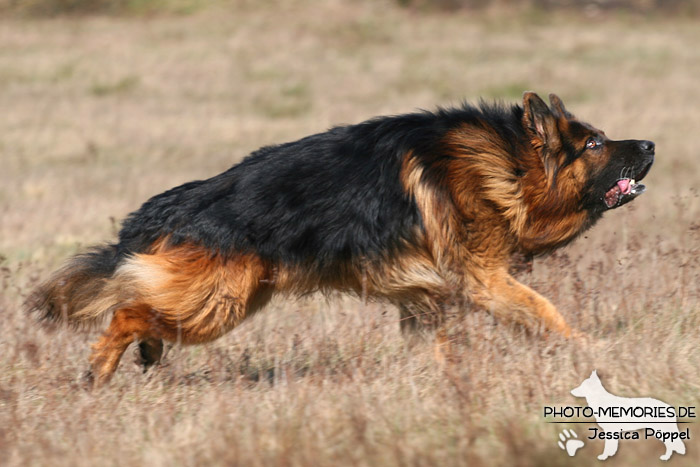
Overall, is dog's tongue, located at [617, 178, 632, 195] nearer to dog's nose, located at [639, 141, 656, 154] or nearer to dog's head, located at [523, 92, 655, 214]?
dog's head, located at [523, 92, 655, 214]

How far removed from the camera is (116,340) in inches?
216

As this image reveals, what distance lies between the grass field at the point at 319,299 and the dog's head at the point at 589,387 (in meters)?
0.06

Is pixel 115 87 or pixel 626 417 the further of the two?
pixel 115 87

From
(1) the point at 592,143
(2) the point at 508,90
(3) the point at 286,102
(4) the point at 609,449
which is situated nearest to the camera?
(4) the point at 609,449

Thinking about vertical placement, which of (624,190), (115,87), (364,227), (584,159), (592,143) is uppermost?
(115,87)

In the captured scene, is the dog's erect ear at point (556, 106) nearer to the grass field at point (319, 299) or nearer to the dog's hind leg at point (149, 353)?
the grass field at point (319, 299)

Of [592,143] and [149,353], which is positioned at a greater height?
[592,143]

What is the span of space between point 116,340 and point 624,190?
3223 millimetres

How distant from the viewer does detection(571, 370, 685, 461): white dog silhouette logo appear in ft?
13.8

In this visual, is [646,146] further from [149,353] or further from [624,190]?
[149,353]

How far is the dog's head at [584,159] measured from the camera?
5742mm

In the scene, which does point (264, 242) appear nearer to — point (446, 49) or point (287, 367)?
point (287, 367)

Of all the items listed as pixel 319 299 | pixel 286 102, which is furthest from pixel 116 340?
pixel 286 102

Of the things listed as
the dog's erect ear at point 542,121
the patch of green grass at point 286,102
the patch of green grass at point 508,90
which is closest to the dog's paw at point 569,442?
the dog's erect ear at point 542,121
